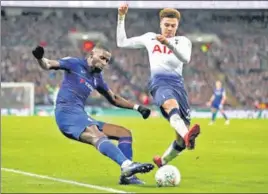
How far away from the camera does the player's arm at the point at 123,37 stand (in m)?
12.9

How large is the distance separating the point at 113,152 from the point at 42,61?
5.19 feet

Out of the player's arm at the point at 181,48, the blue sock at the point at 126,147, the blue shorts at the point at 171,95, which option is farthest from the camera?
the blue shorts at the point at 171,95

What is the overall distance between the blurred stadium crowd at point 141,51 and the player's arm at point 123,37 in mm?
36522

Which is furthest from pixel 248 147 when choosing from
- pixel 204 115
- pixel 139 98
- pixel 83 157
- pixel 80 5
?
pixel 80 5

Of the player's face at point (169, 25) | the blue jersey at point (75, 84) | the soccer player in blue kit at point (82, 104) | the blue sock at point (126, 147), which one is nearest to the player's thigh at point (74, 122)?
the soccer player in blue kit at point (82, 104)

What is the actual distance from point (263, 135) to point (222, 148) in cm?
671

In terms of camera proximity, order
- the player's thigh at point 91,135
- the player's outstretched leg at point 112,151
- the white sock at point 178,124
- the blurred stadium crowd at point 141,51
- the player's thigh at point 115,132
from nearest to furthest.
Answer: the player's outstretched leg at point 112,151 < the player's thigh at point 91,135 < the player's thigh at point 115,132 < the white sock at point 178,124 < the blurred stadium crowd at point 141,51

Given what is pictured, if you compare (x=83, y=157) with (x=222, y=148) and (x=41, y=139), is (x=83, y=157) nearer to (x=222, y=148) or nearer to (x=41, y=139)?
(x=222, y=148)

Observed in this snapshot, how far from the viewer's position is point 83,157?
1833 cm

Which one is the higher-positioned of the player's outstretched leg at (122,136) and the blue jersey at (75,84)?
the blue jersey at (75,84)

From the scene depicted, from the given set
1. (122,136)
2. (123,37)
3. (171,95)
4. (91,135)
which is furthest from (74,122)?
(123,37)

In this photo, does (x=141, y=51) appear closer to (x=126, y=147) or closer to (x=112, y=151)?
(x=126, y=147)

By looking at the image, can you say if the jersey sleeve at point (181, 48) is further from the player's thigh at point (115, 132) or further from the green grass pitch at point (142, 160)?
the green grass pitch at point (142, 160)

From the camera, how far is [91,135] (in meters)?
11.7
